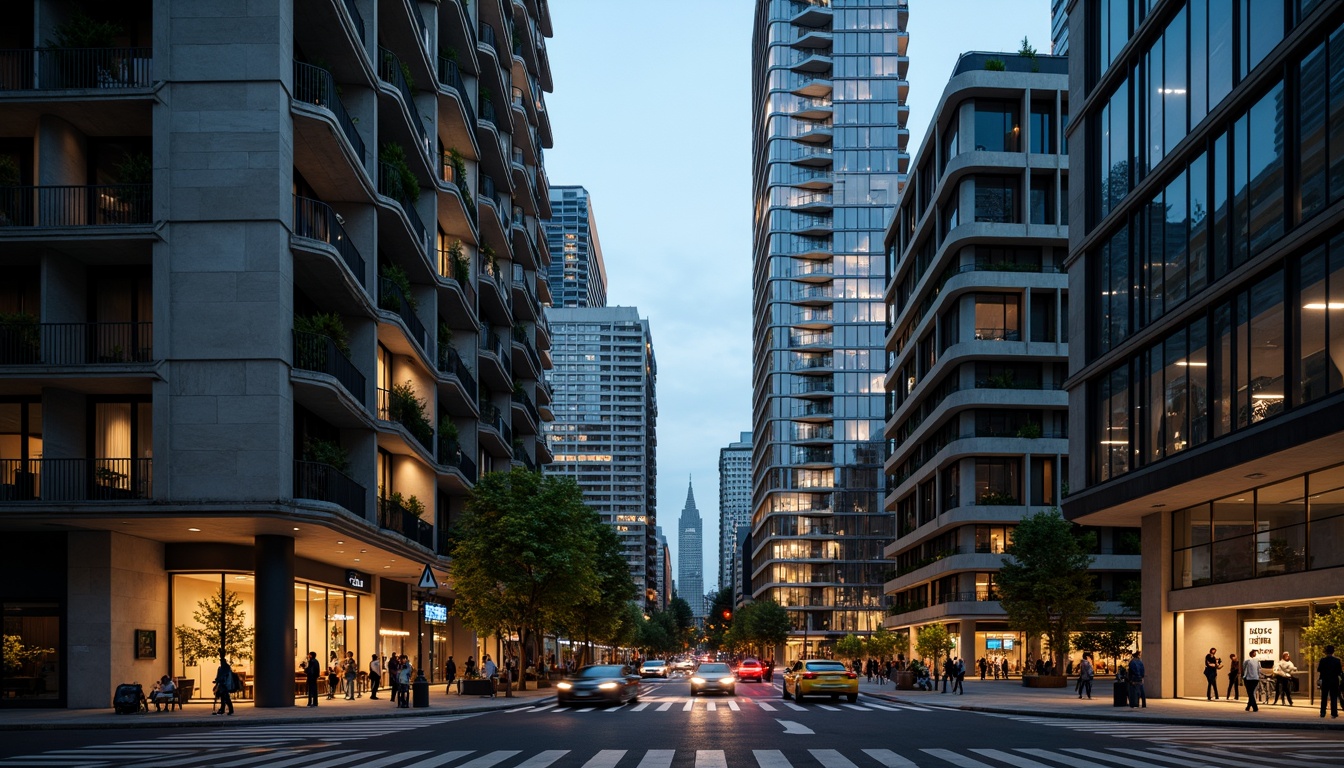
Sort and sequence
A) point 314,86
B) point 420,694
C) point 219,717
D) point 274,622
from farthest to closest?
point 314,86 → point 420,694 → point 274,622 → point 219,717

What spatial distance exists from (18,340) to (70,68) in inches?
297

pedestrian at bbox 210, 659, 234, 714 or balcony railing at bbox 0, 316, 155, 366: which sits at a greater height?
balcony railing at bbox 0, 316, 155, 366

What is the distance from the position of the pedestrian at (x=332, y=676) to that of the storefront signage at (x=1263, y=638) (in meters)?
29.4

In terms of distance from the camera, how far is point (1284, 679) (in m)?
32.7

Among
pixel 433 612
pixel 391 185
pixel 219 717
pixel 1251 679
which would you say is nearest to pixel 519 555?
pixel 433 612

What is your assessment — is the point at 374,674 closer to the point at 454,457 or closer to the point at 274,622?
the point at 274,622

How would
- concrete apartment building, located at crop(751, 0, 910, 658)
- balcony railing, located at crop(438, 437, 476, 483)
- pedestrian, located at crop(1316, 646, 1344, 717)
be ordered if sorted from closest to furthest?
1. pedestrian, located at crop(1316, 646, 1344, 717)
2. balcony railing, located at crop(438, 437, 476, 483)
3. concrete apartment building, located at crop(751, 0, 910, 658)

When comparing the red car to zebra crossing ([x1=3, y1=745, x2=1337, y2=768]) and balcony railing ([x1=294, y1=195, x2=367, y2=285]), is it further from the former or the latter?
zebra crossing ([x1=3, y1=745, x2=1337, y2=768])

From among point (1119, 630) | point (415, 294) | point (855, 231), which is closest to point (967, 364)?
point (1119, 630)

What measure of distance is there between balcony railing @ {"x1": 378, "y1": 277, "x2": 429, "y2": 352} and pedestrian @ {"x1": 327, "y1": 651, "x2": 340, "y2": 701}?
12091mm

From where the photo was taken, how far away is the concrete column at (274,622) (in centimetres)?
3189

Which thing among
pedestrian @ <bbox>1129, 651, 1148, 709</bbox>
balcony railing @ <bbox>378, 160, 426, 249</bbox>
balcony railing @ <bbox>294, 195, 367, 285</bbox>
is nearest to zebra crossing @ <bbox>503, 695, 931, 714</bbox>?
pedestrian @ <bbox>1129, 651, 1148, 709</bbox>

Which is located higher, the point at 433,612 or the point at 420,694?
the point at 433,612

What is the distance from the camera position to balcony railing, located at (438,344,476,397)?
4897 centimetres
